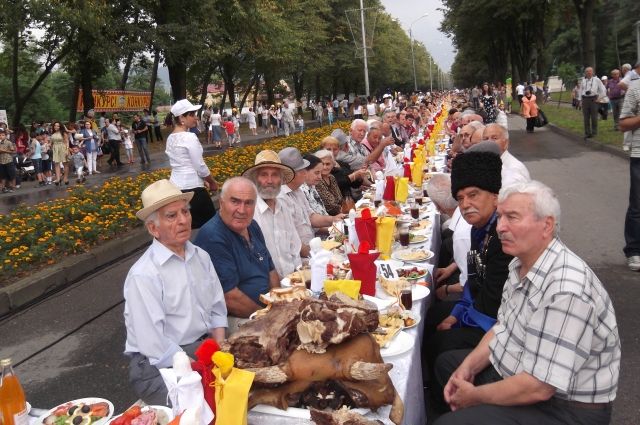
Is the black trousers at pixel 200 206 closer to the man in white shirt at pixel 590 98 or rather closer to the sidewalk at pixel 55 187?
the sidewalk at pixel 55 187

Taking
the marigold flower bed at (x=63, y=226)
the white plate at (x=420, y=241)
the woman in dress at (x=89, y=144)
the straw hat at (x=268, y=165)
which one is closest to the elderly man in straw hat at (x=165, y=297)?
the straw hat at (x=268, y=165)

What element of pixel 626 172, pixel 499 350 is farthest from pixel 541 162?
pixel 499 350

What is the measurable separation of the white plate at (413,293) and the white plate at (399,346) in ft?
1.47

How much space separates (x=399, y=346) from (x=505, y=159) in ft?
9.15

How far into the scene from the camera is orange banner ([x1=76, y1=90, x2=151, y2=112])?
968 inches

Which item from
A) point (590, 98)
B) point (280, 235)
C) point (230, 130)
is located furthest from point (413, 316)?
point (230, 130)

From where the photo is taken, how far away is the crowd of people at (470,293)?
2137mm

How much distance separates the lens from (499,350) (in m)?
2.44

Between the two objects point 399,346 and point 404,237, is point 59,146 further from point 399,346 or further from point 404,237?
point 399,346

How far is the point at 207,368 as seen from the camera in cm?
194

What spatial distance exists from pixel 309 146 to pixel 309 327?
14631 millimetres

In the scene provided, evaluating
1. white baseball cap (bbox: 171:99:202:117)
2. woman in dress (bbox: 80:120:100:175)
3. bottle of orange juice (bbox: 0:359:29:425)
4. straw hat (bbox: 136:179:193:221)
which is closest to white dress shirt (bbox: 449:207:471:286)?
straw hat (bbox: 136:179:193:221)

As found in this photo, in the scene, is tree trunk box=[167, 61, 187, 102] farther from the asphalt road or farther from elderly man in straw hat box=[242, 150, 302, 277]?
elderly man in straw hat box=[242, 150, 302, 277]

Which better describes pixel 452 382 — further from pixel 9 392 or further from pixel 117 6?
pixel 117 6
